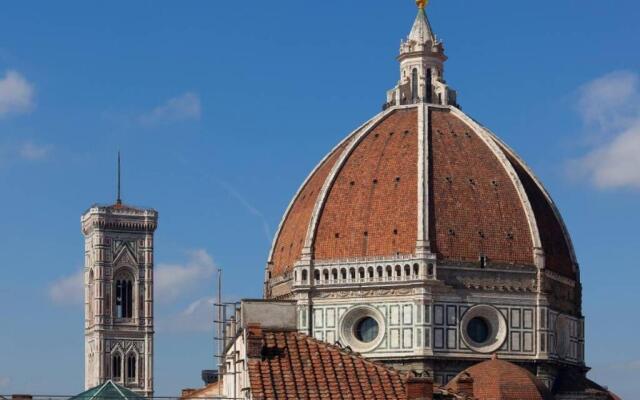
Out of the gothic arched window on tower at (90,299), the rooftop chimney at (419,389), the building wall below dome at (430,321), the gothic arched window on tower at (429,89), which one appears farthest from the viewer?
the gothic arched window on tower at (90,299)

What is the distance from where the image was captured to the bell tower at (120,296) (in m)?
122

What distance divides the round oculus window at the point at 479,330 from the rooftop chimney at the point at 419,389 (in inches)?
1832

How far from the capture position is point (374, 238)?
75.2m

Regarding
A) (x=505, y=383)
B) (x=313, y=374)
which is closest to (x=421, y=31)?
(x=505, y=383)

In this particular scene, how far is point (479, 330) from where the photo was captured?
74.9m

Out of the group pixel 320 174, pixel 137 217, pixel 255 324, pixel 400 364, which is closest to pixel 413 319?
pixel 400 364

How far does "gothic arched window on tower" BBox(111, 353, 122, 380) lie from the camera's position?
12106cm

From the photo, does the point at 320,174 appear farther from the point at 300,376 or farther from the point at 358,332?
the point at 300,376

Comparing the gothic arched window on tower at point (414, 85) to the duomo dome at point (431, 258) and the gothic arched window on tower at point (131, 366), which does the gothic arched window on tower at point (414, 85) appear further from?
the gothic arched window on tower at point (131, 366)

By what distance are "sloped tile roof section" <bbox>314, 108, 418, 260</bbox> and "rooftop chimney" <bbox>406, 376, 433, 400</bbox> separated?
46.2 m

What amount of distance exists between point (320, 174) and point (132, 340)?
151 feet

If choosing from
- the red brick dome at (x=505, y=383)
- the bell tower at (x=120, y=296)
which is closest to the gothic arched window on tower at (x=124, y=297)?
the bell tower at (x=120, y=296)

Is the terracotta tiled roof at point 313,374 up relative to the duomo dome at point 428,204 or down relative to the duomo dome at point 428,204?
down

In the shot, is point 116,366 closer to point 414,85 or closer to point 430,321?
point 414,85
